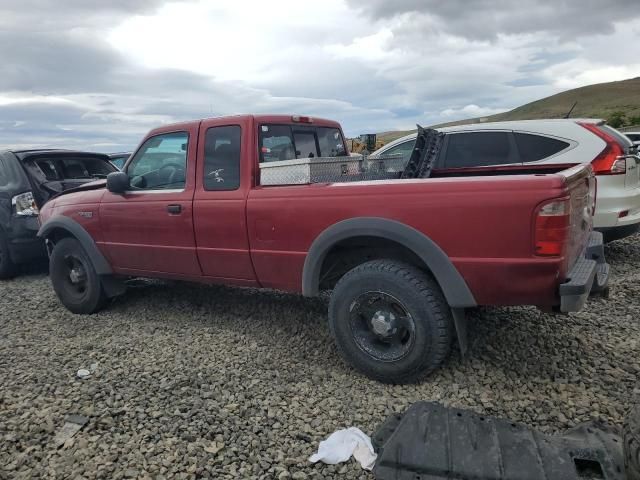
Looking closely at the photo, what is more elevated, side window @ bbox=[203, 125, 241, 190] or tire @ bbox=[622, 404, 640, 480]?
side window @ bbox=[203, 125, 241, 190]

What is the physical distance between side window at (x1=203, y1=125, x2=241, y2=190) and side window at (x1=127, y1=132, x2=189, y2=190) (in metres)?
0.27

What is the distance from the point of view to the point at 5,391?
11.4ft

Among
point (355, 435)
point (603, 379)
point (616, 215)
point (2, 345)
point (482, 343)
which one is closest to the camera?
point (355, 435)

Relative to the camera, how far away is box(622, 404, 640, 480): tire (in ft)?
6.77

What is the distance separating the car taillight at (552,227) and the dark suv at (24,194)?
615 cm

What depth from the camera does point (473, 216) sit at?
2834 mm

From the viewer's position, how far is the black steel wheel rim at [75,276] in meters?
5.09

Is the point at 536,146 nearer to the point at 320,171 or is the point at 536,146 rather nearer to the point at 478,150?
the point at 478,150

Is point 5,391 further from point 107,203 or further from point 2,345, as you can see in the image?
point 107,203

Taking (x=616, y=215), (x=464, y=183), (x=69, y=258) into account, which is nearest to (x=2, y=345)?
(x=69, y=258)

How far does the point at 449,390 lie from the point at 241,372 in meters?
1.47

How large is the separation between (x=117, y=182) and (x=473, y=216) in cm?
318

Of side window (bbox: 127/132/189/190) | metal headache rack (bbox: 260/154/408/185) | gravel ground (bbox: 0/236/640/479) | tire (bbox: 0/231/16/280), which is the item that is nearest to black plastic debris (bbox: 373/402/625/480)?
gravel ground (bbox: 0/236/640/479)

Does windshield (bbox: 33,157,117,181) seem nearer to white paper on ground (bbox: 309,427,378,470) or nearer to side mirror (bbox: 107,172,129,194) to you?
side mirror (bbox: 107,172,129,194)
